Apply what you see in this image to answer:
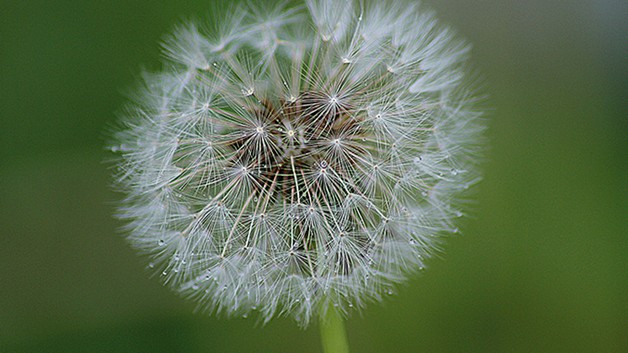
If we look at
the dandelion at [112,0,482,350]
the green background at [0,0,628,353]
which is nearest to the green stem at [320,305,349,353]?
the dandelion at [112,0,482,350]

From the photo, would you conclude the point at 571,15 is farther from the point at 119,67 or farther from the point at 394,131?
the point at 119,67

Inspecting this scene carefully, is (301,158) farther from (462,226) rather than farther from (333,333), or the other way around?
(462,226)

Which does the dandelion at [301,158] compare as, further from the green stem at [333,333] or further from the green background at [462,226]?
the green background at [462,226]

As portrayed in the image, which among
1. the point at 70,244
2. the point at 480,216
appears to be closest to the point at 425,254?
the point at 480,216

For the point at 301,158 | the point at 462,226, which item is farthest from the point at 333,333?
the point at 462,226

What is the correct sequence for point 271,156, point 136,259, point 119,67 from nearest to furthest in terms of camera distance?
1. point 271,156
2. point 136,259
3. point 119,67

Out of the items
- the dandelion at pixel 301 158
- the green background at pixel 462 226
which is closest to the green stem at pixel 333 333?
the dandelion at pixel 301 158

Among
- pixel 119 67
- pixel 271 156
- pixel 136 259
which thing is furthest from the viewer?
pixel 119 67

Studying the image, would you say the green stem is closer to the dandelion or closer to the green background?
the dandelion
